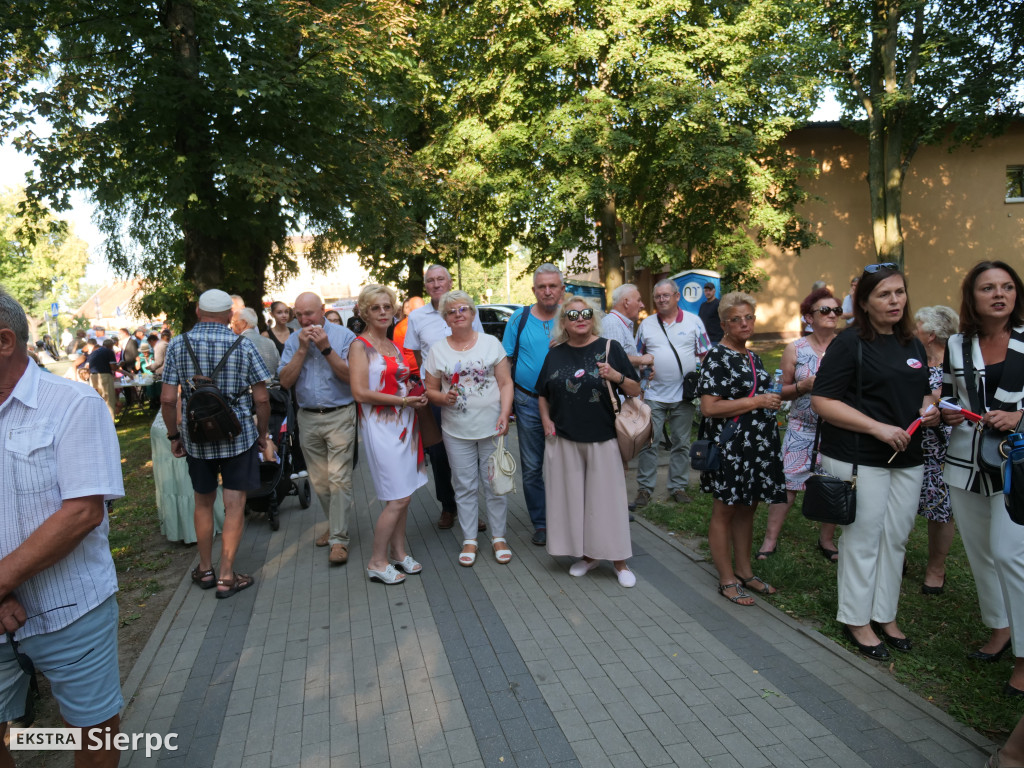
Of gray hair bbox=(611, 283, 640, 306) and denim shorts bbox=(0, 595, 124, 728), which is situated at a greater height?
gray hair bbox=(611, 283, 640, 306)

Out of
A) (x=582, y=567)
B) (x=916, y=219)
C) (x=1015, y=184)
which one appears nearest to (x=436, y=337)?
(x=582, y=567)

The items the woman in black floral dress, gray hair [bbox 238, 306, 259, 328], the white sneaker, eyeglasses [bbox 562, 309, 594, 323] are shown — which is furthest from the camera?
gray hair [bbox 238, 306, 259, 328]

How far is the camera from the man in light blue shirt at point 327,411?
5371 millimetres

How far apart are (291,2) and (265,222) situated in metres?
3.40

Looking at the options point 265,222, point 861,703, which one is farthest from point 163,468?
point 265,222

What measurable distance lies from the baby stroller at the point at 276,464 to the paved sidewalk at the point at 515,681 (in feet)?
3.93

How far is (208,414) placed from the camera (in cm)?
457

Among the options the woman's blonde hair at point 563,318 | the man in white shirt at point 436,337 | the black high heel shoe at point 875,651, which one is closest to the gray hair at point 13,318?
the woman's blonde hair at point 563,318

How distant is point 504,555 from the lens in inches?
208

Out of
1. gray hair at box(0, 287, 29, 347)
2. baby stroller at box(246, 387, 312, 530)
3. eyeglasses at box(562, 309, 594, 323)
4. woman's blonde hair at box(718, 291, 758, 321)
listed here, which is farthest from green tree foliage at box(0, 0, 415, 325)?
gray hair at box(0, 287, 29, 347)

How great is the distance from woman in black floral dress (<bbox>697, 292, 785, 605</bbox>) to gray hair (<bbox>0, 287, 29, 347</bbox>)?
3474mm

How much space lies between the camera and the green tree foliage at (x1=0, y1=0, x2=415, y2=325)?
10320 mm

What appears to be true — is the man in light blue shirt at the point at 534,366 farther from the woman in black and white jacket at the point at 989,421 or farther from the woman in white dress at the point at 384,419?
the woman in black and white jacket at the point at 989,421

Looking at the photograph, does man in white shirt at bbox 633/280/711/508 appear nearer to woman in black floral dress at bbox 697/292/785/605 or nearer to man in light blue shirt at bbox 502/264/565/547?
man in light blue shirt at bbox 502/264/565/547
